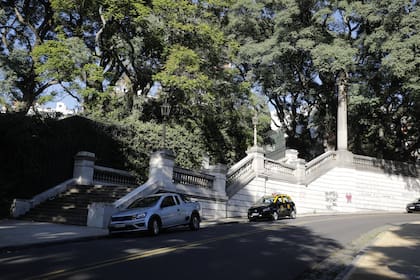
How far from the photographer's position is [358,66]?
119 ft

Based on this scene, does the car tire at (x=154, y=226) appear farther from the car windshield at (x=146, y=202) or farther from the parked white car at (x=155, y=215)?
the car windshield at (x=146, y=202)

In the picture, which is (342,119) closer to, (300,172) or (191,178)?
(300,172)

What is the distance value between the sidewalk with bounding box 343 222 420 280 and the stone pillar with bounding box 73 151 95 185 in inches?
592

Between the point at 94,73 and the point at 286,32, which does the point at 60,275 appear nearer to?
the point at 94,73

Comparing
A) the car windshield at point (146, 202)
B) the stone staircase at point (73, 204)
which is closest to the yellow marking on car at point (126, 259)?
the car windshield at point (146, 202)

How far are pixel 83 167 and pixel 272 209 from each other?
10354 mm

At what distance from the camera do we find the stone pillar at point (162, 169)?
21.0m

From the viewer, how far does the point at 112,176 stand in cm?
2492

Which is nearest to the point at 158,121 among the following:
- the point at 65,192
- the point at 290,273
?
the point at 65,192

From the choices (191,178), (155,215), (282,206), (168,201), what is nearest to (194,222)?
(168,201)

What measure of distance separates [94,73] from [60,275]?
818 inches

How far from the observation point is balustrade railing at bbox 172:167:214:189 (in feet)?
74.0

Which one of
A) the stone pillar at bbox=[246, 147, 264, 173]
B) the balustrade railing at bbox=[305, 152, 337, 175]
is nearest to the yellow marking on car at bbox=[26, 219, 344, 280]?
the stone pillar at bbox=[246, 147, 264, 173]

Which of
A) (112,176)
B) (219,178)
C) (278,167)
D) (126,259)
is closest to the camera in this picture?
(126,259)
